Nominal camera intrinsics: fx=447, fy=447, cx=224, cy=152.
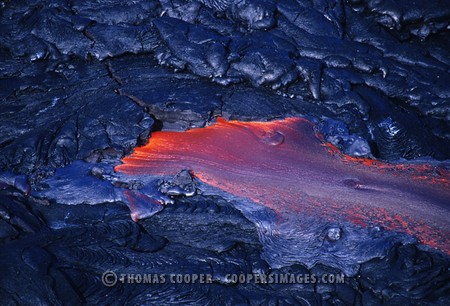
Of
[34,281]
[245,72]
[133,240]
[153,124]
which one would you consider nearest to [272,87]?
[245,72]

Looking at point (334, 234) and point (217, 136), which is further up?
point (217, 136)

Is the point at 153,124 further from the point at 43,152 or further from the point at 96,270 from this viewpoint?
the point at 96,270

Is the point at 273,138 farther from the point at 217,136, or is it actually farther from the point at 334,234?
the point at 334,234
